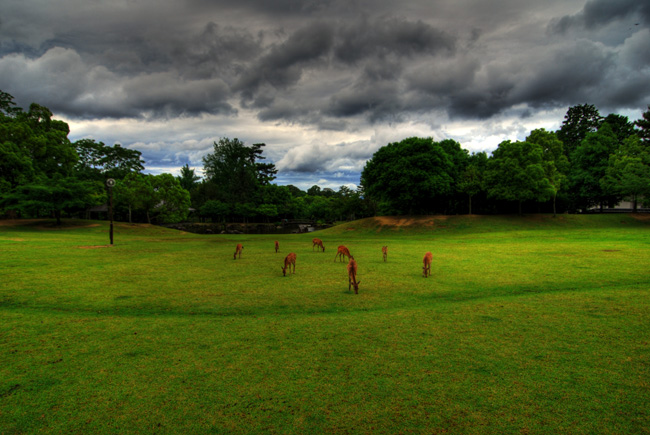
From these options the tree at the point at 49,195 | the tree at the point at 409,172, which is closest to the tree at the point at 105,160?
the tree at the point at 49,195

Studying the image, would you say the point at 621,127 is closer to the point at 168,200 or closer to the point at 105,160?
the point at 168,200

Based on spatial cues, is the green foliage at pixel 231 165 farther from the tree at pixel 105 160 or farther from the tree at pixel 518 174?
the tree at pixel 518 174

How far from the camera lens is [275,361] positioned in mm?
5488

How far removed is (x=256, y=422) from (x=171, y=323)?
14.9 feet

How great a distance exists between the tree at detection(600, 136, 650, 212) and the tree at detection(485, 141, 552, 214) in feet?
29.4

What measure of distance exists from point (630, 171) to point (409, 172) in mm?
29384

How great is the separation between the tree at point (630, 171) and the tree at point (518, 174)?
29.4ft

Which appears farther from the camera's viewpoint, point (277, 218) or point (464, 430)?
point (277, 218)

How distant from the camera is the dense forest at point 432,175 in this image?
46344 mm

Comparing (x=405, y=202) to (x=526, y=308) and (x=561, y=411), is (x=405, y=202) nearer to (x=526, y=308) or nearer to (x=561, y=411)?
(x=526, y=308)

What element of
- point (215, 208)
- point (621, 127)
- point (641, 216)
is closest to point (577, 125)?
point (621, 127)

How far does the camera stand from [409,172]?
51688 millimetres

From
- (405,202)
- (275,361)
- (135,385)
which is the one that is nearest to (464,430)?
(275,361)

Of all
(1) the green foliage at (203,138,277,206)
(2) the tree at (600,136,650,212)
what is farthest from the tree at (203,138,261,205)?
(2) the tree at (600,136,650,212)
